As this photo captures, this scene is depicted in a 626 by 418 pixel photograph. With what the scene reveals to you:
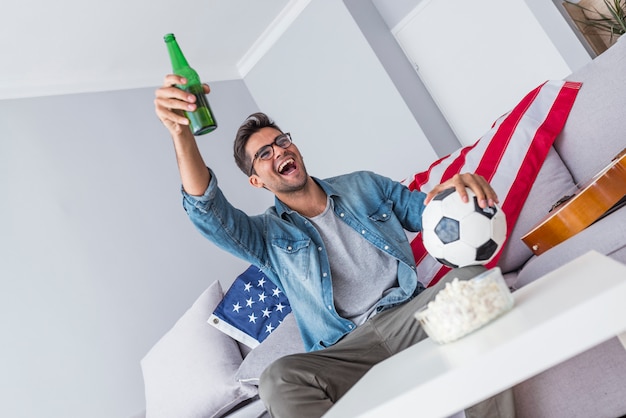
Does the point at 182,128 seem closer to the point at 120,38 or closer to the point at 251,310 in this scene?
the point at 251,310

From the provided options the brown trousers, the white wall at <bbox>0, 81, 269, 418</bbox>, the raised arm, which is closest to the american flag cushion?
the white wall at <bbox>0, 81, 269, 418</bbox>

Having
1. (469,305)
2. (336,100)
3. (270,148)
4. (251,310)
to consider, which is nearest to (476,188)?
(469,305)

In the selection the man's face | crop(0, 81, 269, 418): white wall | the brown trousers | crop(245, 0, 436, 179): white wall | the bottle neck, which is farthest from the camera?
crop(245, 0, 436, 179): white wall

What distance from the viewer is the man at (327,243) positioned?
1629 millimetres

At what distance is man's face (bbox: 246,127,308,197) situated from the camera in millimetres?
1898

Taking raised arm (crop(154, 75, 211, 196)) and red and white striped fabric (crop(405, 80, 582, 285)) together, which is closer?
raised arm (crop(154, 75, 211, 196))

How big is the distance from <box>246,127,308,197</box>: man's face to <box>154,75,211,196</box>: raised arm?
0.28m

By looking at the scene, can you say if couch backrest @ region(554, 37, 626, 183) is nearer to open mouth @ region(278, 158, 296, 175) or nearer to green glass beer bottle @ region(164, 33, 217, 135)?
open mouth @ region(278, 158, 296, 175)

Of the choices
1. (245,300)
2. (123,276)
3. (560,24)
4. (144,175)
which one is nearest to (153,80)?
(144,175)

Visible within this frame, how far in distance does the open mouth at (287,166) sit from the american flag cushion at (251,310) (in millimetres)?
926

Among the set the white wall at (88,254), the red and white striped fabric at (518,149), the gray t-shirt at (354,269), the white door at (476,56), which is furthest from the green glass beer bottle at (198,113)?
the white door at (476,56)

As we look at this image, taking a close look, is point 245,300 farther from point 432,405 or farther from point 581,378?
point 432,405

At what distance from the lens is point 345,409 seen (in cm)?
105

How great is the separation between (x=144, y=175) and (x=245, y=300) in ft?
4.64
